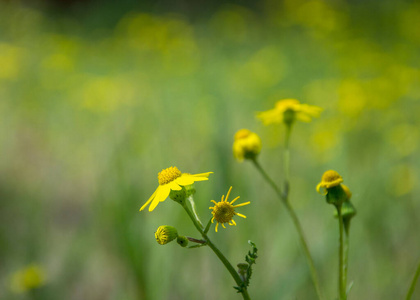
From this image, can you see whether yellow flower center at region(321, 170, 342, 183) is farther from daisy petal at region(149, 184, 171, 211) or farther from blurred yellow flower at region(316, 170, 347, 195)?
daisy petal at region(149, 184, 171, 211)

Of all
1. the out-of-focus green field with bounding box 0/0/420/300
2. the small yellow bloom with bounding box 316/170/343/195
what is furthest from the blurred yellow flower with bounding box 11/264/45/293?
the small yellow bloom with bounding box 316/170/343/195

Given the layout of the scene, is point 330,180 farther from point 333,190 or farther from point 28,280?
point 28,280

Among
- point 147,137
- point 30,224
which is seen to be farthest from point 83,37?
point 30,224

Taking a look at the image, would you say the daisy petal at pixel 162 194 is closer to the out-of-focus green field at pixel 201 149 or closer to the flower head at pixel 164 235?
the flower head at pixel 164 235

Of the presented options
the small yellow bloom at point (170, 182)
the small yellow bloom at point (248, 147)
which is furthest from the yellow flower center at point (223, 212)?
the small yellow bloom at point (248, 147)

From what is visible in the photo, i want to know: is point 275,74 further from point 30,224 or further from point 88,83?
point 30,224

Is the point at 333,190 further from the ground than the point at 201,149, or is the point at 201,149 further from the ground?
the point at 201,149

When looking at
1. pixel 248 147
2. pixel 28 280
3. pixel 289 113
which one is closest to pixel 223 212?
pixel 248 147
